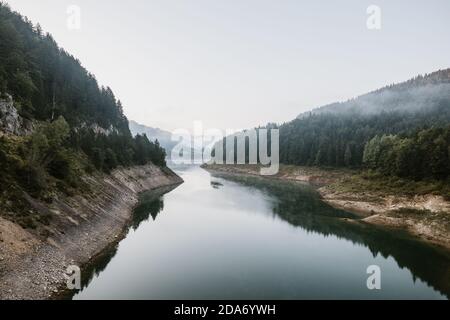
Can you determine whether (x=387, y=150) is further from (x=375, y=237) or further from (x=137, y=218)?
(x=137, y=218)

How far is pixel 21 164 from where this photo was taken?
124 feet

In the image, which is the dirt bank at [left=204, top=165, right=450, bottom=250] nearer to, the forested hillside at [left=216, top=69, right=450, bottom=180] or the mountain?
the forested hillside at [left=216, top=69, right=450, bottom=180]

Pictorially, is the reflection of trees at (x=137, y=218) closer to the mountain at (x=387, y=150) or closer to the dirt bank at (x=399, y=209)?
the dirt bank at (x=399, y=209)

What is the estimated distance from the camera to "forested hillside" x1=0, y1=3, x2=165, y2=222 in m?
38.5

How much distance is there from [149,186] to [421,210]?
66778 mm

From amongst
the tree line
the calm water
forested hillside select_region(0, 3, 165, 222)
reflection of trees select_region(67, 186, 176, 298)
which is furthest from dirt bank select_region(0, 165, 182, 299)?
the tree line

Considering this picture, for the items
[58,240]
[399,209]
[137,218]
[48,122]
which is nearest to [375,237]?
[399,209]

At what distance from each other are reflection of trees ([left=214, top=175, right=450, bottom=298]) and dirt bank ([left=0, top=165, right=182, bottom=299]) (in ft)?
102

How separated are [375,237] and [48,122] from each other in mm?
51075

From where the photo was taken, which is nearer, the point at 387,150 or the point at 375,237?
the point at 375,237

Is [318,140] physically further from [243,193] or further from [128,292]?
[128,292]

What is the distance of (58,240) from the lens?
32.5 m

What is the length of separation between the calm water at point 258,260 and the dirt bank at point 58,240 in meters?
2.17
